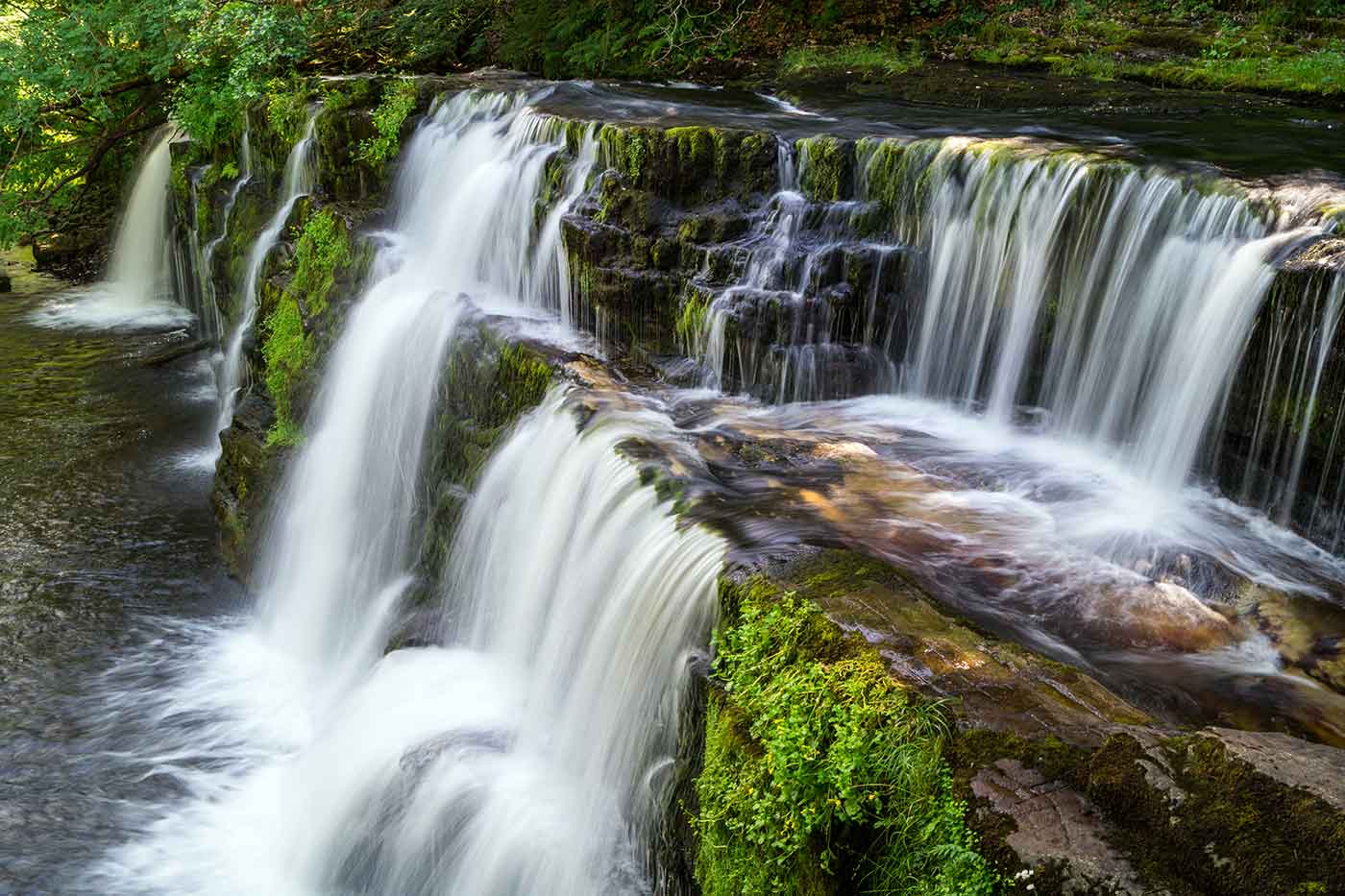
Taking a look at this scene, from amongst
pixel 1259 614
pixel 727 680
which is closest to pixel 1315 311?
pixel 1259 614

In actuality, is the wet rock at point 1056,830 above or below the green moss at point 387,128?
below

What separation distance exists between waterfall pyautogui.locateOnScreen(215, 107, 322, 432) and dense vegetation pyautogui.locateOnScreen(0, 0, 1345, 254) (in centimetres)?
99

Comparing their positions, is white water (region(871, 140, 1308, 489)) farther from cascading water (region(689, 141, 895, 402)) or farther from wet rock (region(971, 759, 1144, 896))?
wet rock (region(971, 759, 1144, 896))

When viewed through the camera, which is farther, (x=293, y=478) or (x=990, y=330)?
(x=293, y=478)

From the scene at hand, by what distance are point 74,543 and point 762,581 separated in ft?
24.7

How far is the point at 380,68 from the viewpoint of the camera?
1574cm

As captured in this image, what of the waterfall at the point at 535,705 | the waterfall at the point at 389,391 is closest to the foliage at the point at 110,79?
the waterfall at the point at 389,391

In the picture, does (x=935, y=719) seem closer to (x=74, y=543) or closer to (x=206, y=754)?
(x=206, y=754)

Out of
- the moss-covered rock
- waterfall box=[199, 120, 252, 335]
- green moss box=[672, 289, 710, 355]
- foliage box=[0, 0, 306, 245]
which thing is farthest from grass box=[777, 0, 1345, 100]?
the moss-covered rock

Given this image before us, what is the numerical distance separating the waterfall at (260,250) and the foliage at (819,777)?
8747mm

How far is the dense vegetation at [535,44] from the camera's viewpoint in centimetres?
1271

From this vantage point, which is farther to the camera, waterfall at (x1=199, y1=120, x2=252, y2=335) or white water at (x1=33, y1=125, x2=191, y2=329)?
white water at (x1=33, y1=125, x2=191, y2=329)

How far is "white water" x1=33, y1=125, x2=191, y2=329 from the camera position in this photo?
16.1m

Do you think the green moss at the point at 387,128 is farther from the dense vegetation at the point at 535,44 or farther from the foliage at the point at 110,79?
the foliage at the point at 110,79
